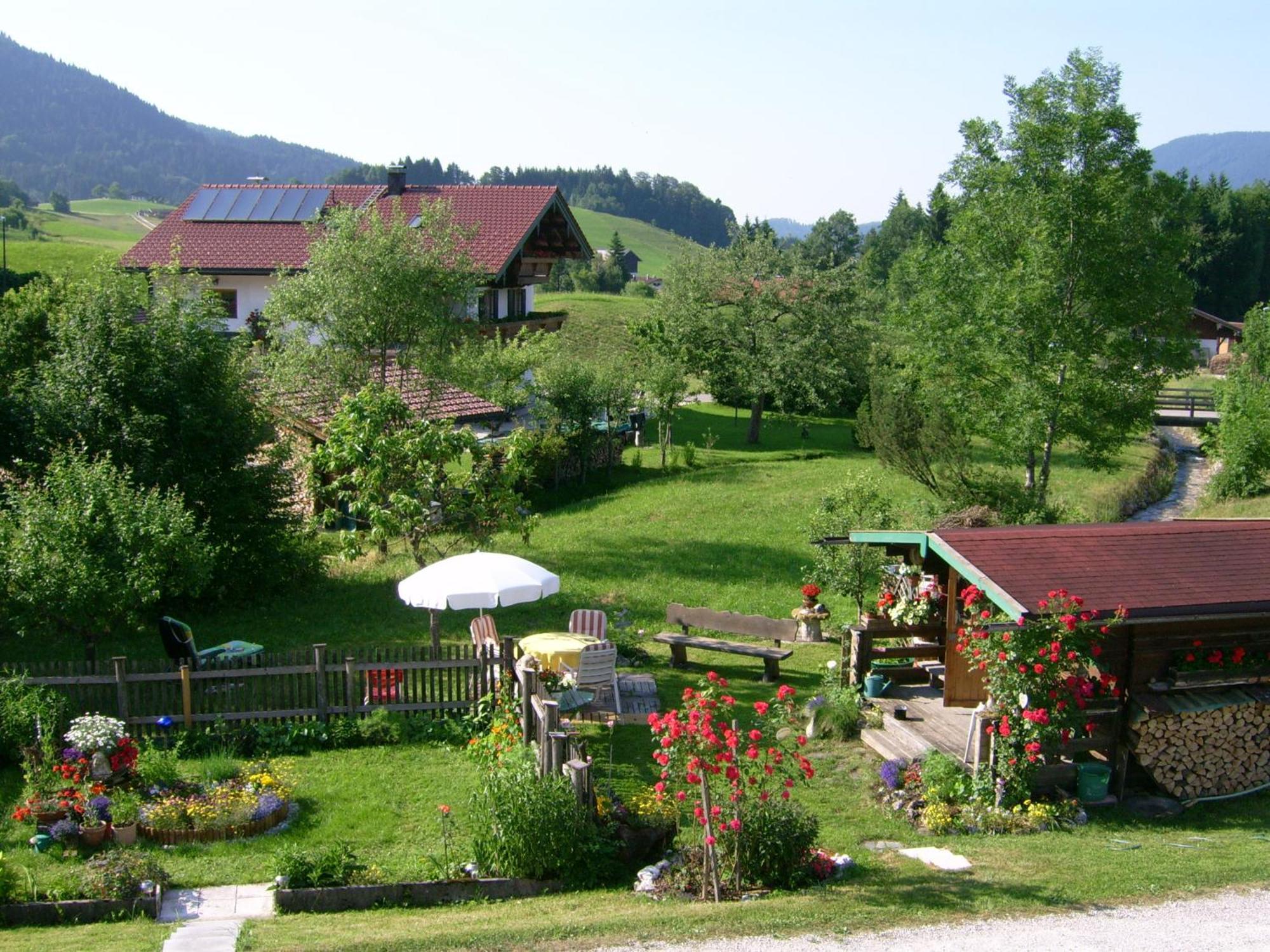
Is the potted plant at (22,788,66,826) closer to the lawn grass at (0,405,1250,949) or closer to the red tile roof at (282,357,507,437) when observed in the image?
the lawn grass at (0,405,1250,949)

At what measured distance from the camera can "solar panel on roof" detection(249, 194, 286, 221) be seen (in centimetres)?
4184

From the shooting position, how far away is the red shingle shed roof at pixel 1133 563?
37.3 ft

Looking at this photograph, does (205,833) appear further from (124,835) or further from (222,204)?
(222,204)

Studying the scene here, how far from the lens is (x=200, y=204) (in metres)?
43.3

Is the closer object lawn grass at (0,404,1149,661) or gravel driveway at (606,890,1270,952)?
gravel driveway at (606,890,1270,952)

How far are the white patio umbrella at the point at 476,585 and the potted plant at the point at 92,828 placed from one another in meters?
4.36

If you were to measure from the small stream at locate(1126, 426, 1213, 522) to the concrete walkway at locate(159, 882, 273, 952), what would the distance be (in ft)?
78.7

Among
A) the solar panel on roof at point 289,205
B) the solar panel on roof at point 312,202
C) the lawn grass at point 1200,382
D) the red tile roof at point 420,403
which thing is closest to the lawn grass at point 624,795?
the red tile roof at point 420,403

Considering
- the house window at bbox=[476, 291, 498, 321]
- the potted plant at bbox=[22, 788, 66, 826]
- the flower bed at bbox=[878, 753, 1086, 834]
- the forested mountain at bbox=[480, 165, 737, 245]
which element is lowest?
the flower bed at bbox=[878, 753, 1086, 834]

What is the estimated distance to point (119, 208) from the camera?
182m

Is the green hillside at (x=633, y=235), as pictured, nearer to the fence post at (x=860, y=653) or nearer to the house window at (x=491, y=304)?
the house window at (x=491, y=304)

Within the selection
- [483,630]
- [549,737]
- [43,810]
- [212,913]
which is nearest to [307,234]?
[483,630]

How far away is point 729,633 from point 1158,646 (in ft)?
24.9

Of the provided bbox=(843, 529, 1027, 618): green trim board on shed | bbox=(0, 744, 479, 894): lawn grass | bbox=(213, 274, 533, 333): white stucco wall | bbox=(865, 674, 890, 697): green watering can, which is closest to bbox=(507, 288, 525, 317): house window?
bbox=(213, 274, 533, 333): white stucco wall
